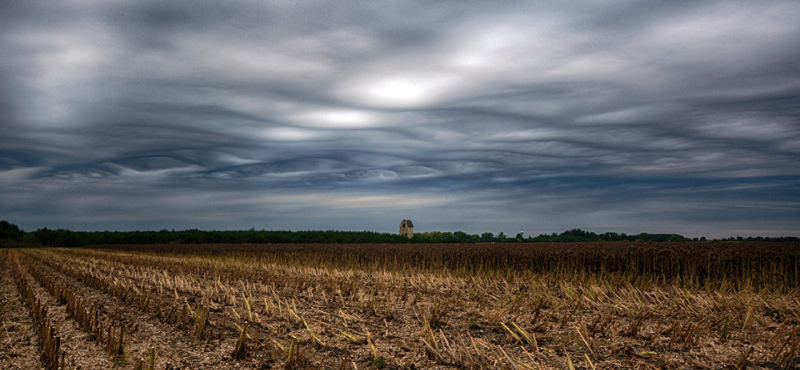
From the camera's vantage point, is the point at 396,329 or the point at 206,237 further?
the point at 206,237

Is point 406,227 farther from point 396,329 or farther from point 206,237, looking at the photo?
point 396,329

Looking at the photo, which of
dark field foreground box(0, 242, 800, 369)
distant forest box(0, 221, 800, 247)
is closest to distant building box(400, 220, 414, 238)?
distant forest box(0, 221, 800, 247)

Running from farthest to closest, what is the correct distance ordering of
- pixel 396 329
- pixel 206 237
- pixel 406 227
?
pixel 406 227 < pixel 206 237 < pixel 396 329

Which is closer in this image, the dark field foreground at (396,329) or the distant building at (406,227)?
the dark field foreground at (396,329)

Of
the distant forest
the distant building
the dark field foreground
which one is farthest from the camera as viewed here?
the distant building

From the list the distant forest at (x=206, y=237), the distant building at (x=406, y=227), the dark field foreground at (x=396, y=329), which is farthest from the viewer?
the distant building at (x=406, y=227)

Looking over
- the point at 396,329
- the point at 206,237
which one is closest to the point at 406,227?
the point at 206,237

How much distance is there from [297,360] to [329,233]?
58810mm

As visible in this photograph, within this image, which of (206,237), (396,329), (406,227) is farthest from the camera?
(406,227)

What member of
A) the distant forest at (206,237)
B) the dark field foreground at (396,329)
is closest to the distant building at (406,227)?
the distant forest at (206,237)

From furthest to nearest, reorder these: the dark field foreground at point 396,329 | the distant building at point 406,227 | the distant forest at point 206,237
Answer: the distant building at point 406,227 → the distant forest at point 206,237 → the dark field foreground at point 396,329

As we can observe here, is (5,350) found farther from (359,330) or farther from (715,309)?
(715,309)

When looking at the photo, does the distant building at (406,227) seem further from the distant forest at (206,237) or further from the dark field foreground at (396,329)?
the dark field foreground at (396,329)

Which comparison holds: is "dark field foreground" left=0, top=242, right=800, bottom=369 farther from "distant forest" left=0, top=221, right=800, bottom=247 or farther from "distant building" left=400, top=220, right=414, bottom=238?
"distant building" left=400, top=220, right=414, bottom=238
